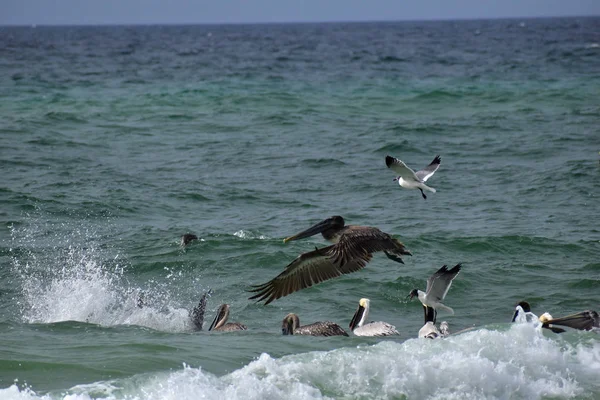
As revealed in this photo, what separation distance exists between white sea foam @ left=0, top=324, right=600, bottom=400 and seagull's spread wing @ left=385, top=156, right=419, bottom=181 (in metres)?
2.52

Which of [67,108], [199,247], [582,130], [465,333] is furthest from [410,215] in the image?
[67,108]

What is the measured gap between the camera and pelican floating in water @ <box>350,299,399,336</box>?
29.7 ft

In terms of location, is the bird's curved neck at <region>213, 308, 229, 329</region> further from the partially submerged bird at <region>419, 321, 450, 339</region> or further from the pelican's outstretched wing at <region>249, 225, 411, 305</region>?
the partially submerged bird at <region>419, 321, 450, 339</region>

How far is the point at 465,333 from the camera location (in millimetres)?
8305

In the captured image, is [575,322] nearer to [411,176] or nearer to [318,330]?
[318,330]

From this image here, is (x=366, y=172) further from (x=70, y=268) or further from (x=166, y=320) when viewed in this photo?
(x=166, y=320)

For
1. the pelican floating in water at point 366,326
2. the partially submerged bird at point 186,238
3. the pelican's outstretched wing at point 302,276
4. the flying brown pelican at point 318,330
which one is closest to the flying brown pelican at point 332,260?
the pelican's outstretched wing at point 302,276

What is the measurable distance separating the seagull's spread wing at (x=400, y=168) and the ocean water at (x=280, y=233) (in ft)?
4.53

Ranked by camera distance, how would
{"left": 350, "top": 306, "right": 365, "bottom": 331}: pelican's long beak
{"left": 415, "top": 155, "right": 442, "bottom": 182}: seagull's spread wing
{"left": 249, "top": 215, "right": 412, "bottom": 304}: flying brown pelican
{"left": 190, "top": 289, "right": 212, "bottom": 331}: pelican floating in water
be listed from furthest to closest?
{"left": 415, "top": 155, "right": 442, "bottom": 182}: seagull's spread wing < {"left": 190, "top": 289, "right": 212, "bottom": 331}: pelican floating in water < {"left": 350, "top": 306, "right": 365, "bottom": 331}: pelican's long beak < {"left": 249, "top": 215, "right": 412, "bottom": 304}: flying brown pelican

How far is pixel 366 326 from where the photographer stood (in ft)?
30.1

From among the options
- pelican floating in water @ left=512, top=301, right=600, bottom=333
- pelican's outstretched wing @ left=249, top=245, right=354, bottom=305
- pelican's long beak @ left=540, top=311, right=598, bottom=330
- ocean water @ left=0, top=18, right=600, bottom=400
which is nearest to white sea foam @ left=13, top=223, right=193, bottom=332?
ocean water @ left=0, top=18, right=600, bottom=400

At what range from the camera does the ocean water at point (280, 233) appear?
7.56 m

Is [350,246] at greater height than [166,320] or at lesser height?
greater

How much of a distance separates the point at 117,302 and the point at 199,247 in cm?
237
